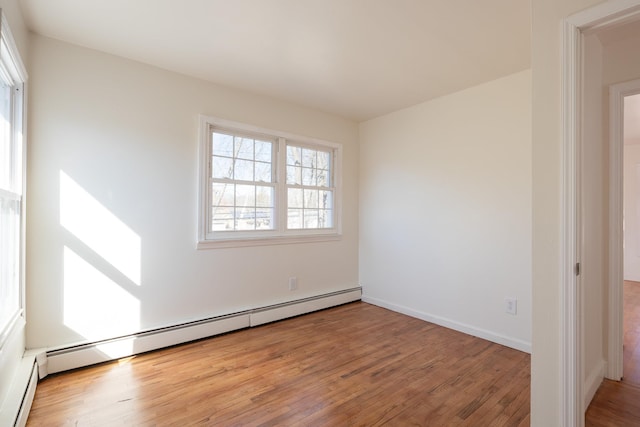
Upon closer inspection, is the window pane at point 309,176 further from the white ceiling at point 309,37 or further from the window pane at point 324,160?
the white ceiling at point 309,37

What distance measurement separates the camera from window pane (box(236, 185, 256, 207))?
324 centimetres

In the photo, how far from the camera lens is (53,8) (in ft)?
6.40

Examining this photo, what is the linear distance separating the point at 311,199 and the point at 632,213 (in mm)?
6193

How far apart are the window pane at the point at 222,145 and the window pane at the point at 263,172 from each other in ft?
1.09

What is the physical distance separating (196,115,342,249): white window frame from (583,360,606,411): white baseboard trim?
2.64 meters

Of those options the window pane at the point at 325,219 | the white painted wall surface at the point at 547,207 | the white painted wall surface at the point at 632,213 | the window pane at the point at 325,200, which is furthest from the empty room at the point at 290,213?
the white painted wall surface at the point at 632,213

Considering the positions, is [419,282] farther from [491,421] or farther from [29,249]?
[29,249]

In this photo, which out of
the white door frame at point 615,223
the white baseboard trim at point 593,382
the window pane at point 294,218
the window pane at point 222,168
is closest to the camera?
the white baseboard trim at point 593,382

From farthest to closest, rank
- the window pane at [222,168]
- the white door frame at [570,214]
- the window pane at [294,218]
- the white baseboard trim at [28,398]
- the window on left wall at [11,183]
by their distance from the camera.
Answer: the window pane at [294,218], the window pane at [222,168], the window on left wall at [11,183], the white baseboard trim at [28,398], the white door frame at [570,214]

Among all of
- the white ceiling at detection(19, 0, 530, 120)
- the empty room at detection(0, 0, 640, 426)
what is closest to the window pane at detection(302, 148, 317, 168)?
the empty room at detection(0, 0, 640, 426)

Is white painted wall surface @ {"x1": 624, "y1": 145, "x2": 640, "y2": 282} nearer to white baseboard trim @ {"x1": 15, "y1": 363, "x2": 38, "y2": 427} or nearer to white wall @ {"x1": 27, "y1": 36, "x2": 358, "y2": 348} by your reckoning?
white wall @ {"x1": 27, "y1": 36, "x2": 358, "y2": 348}

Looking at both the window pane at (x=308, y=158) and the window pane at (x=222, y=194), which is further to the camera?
the window pane at (x=308, y=158)

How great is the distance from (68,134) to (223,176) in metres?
1.24

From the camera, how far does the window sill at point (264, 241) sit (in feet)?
9.83
